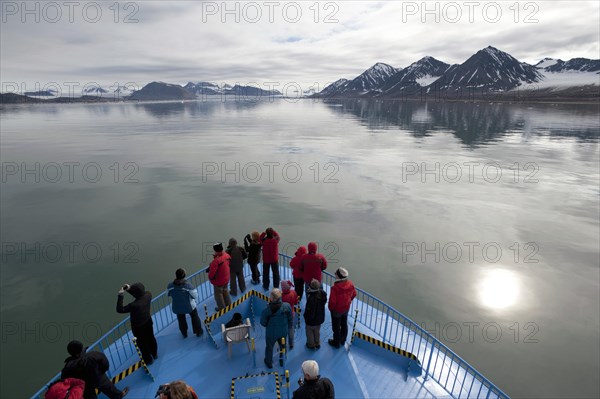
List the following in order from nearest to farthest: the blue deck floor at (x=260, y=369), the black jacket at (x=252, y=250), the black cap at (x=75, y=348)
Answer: the black cap at (x=75, y=348) → the blue deck floor at (x=260, y=369) → the black jacket at (x=252, y=250)

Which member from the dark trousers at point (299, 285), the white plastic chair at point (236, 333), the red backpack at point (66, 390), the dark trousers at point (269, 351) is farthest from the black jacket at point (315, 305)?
the red backpack at point (66, 390)

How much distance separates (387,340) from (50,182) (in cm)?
3477

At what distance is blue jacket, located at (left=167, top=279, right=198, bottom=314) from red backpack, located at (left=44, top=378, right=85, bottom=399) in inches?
113

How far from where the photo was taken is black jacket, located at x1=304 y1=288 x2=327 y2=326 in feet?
23.7

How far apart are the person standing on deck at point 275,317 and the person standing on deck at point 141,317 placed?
8.80ft

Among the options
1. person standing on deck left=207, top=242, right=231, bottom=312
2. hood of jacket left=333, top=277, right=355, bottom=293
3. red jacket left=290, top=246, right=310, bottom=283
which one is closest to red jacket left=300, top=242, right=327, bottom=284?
red jacket left=290, top=246, right=310, bottom=283

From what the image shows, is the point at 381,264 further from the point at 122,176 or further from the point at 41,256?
the point at 122,176

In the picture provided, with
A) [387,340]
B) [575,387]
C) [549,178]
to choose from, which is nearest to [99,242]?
[387,340]

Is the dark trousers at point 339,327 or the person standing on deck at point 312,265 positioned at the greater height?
the person standing on deck at point 312,265

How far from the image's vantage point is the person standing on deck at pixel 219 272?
873cm

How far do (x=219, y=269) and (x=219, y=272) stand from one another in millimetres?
109

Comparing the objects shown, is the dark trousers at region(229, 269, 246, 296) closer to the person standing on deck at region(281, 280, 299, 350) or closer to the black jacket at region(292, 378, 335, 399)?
the person standing on deck at region(281, 280, 299, 350)

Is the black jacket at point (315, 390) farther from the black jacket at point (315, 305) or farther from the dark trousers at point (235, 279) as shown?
the dark trousers at point (235, 279)

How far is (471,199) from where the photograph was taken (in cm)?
2602
